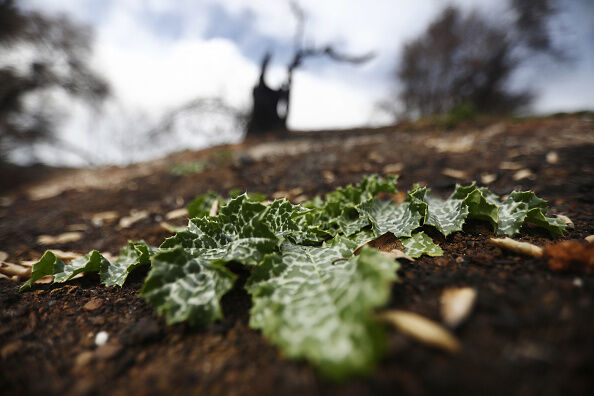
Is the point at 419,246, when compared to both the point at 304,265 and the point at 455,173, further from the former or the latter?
the point at 455,173

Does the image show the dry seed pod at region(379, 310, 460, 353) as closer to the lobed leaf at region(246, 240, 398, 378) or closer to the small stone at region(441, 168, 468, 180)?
the lobed leaf at region(246, 240, 398, 378)

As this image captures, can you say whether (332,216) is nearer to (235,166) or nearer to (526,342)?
(526,342)

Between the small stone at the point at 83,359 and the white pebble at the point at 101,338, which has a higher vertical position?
the small stone at the point at 83,359

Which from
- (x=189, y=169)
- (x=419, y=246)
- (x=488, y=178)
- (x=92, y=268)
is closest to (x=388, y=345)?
(x=419, y=246)

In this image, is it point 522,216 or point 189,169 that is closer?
point 522,216

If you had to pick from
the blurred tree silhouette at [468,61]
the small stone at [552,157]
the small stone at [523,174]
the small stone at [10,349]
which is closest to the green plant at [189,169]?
the small stone at [10,349]

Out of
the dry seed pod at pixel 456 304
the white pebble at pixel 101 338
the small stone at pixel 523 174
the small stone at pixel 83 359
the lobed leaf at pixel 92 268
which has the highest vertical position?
the small stone at pixel 523 174

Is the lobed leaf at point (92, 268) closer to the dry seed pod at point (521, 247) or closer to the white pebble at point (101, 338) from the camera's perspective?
the white pebble at point (101, 338)
